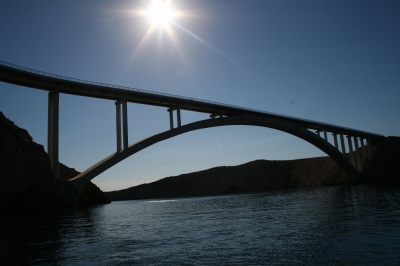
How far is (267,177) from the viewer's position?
101312 millimetres

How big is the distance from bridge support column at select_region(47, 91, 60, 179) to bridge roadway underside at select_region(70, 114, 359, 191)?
2601mm

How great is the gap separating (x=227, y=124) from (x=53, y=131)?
78.2 ft

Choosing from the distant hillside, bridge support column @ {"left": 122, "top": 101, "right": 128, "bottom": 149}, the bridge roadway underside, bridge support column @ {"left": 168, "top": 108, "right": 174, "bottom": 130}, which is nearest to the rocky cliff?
the bridge roadway underside

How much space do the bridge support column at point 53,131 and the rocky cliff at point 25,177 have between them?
611 millimetres

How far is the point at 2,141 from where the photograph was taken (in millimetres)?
29953

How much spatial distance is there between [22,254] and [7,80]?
26392mm

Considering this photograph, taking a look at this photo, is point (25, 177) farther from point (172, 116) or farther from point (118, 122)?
point (172, 116)

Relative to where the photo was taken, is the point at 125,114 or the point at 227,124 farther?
the point at 227,124

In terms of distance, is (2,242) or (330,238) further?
(2,242)

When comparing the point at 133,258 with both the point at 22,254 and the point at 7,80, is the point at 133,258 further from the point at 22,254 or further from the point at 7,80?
the point at 7,80

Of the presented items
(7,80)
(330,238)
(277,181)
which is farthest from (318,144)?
(330,238)

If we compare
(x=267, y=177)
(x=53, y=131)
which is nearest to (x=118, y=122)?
(x=53, y=131)

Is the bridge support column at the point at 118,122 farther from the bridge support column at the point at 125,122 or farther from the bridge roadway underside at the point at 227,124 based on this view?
the bridge roadway underside at the point at 227,124

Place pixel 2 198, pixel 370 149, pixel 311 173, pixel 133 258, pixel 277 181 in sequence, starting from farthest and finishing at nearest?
pixel 277 181 → pixel 311 173 → pixel 370 149 → pixel 2 198 → pixel 133 258
